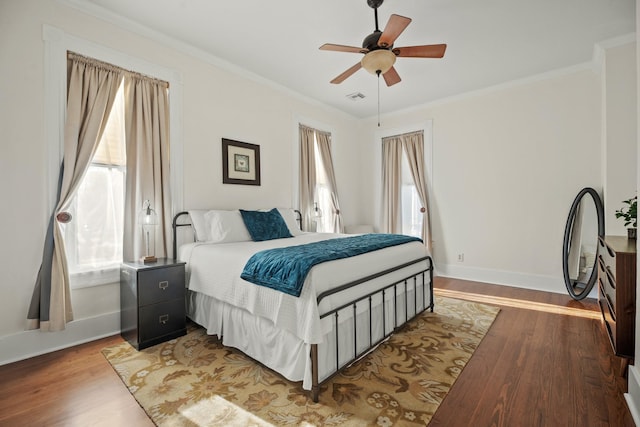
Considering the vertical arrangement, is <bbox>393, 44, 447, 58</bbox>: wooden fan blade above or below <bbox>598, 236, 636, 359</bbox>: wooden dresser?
above

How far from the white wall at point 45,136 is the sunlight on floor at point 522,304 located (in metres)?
2.88

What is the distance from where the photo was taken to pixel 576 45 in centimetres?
332

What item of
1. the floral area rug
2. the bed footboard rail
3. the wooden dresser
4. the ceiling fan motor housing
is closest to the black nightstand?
the floral area rug

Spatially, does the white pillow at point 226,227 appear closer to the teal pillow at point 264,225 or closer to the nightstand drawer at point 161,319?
the teal pillow at point 264,225

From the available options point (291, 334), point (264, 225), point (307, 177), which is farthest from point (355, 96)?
point (291, 334)

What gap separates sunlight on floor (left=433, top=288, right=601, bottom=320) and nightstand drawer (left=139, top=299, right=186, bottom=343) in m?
3.16

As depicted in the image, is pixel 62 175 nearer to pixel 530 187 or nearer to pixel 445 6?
pixel 445 6

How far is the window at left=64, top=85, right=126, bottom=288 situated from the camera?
8.60 feet

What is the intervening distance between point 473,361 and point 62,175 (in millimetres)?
3685

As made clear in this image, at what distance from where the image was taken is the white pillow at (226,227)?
308cm

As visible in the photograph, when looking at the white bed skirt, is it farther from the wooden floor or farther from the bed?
the wooden floor

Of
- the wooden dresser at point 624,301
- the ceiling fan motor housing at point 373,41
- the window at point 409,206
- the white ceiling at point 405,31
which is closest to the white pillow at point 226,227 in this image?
the white ceiling at point 405,31

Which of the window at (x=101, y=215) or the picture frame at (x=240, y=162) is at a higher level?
the picture frame at (x=240, y=162)

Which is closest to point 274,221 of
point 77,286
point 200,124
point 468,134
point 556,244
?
point 200,124
